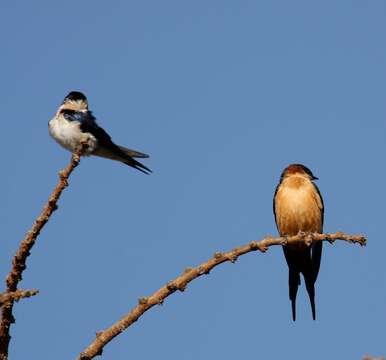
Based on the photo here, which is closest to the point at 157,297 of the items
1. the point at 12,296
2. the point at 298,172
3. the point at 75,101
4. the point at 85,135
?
the point at 12,296

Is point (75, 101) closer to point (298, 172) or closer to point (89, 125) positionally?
point (89, 125)

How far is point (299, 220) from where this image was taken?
259 inches

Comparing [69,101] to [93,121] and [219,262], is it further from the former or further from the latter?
[219,262]

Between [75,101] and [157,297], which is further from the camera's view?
[75,101]

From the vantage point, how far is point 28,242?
1.84 m

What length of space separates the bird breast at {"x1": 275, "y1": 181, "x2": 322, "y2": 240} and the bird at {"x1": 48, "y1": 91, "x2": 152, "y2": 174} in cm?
134

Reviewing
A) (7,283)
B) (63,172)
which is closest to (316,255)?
(63,172)

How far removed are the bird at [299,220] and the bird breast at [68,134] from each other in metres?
1.86

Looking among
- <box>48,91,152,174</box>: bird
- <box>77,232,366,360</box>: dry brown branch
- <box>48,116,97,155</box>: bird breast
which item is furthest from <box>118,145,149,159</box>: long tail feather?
<box>77,232,366,360</box>: dry brown branch

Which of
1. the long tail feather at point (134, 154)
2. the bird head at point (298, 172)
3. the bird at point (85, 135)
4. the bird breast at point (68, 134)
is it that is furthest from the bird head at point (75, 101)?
the bird head at point (298, 172)

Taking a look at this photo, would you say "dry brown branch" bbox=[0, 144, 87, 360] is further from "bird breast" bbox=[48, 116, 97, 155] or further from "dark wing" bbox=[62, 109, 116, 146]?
"dark wing" bbox=[62, 109, 116, 146]

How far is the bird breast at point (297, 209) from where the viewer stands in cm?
657

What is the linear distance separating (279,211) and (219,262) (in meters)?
4.77

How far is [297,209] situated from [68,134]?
2201 millimetres
